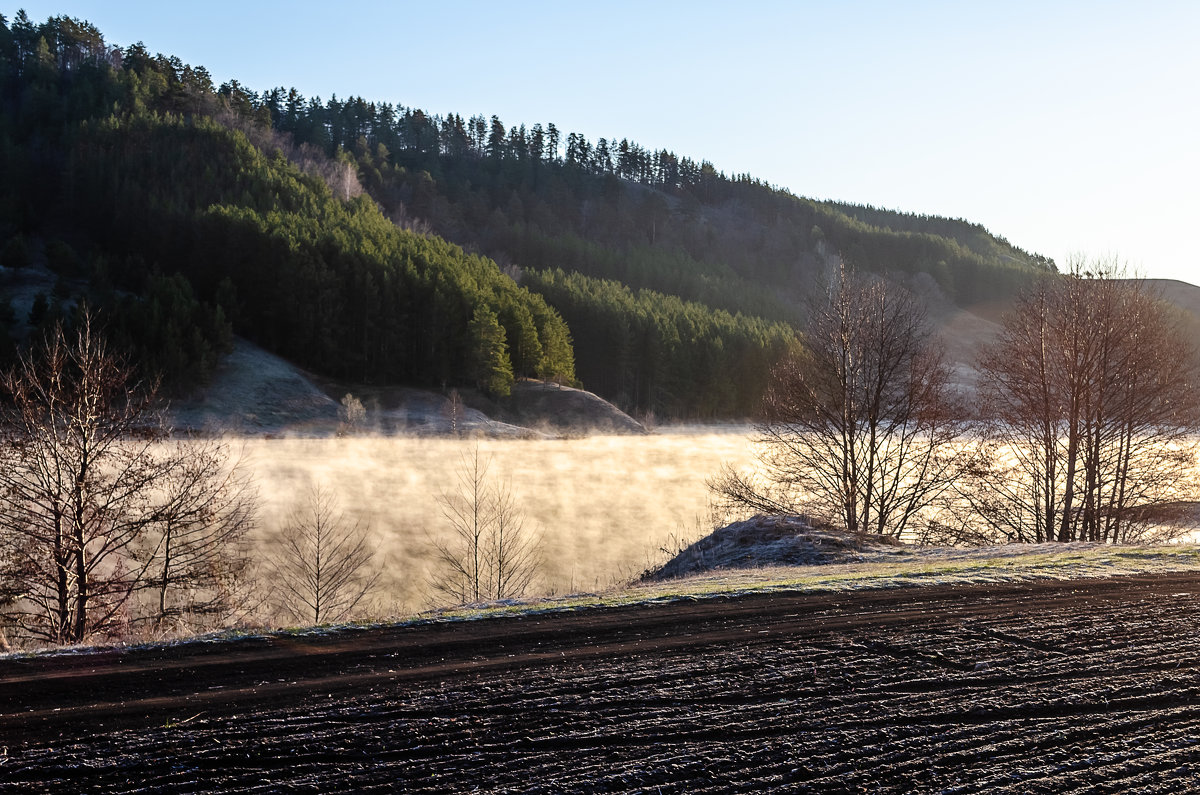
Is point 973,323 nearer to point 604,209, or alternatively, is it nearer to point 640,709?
point 604,209

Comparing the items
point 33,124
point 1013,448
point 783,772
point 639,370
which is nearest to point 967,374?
point 639,370

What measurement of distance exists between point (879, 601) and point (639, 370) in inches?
3139

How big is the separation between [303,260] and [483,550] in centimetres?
4936

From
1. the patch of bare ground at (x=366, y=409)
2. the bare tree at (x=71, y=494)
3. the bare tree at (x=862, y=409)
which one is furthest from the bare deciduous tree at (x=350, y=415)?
the bare tree at (x=862, y=409)

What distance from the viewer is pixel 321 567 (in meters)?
29.0

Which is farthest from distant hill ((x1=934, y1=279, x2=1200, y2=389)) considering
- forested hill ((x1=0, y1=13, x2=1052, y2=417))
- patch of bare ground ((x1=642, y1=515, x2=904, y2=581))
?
patch of bare ground ((x1=642, y1=515, x2=904, y2=581))

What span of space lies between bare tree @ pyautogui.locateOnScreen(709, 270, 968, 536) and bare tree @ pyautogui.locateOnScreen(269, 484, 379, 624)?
12.9 m

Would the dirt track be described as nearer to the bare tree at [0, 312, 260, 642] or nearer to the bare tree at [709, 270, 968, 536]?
the bare tree at [0, 312, 260, 642]

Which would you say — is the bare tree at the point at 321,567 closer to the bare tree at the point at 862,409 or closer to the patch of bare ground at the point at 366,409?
the bare tree at the point at 862,409

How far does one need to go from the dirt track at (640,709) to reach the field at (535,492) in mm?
13718

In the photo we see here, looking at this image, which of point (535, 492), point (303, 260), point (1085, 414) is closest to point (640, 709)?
point (1085, 414)

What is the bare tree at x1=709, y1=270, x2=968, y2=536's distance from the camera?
83.7ft

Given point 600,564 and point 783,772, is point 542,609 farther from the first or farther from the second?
point 600,564

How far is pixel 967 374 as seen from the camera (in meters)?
113
